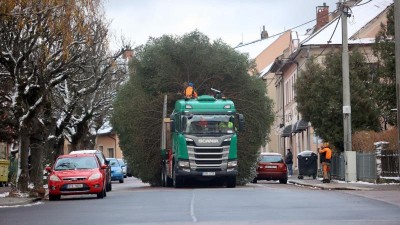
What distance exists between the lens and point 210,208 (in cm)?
2484

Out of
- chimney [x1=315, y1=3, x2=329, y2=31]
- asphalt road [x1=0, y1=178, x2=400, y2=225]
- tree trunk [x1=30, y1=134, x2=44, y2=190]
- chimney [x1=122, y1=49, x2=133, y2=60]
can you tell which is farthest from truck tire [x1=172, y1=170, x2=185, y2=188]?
chimney [x1=315, y1=3, x2=329, y2=31]

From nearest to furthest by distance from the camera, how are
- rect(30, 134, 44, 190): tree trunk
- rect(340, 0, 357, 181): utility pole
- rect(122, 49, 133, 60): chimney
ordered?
rect(30, 134, 44, 190): tree trunk < rect(340, 0, 357, 181): utility pole < rect(122, 49, 133, 60): chimney

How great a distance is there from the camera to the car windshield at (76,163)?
35344 mm

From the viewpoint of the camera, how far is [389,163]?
136ft

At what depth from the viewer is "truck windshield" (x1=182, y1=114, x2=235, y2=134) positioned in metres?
40.8

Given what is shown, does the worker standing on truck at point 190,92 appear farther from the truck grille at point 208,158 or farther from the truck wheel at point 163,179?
the truck wheel at point 163,179

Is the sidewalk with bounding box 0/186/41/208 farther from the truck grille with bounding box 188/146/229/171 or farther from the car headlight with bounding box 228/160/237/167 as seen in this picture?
the car headlight with bounding box 228/160/237/167

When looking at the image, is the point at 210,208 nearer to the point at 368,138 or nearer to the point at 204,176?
the point at 204,176

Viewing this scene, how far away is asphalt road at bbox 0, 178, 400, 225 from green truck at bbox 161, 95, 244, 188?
9874mm

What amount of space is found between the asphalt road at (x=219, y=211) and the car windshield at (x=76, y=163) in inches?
190

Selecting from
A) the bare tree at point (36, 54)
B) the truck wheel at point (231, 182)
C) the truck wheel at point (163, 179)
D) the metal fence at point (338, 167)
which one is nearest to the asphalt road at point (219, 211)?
the bare tree at point (36, 54)

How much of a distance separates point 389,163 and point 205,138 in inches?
291

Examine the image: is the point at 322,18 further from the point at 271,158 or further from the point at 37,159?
the point at 37,159

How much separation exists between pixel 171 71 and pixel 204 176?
22.2 feet
